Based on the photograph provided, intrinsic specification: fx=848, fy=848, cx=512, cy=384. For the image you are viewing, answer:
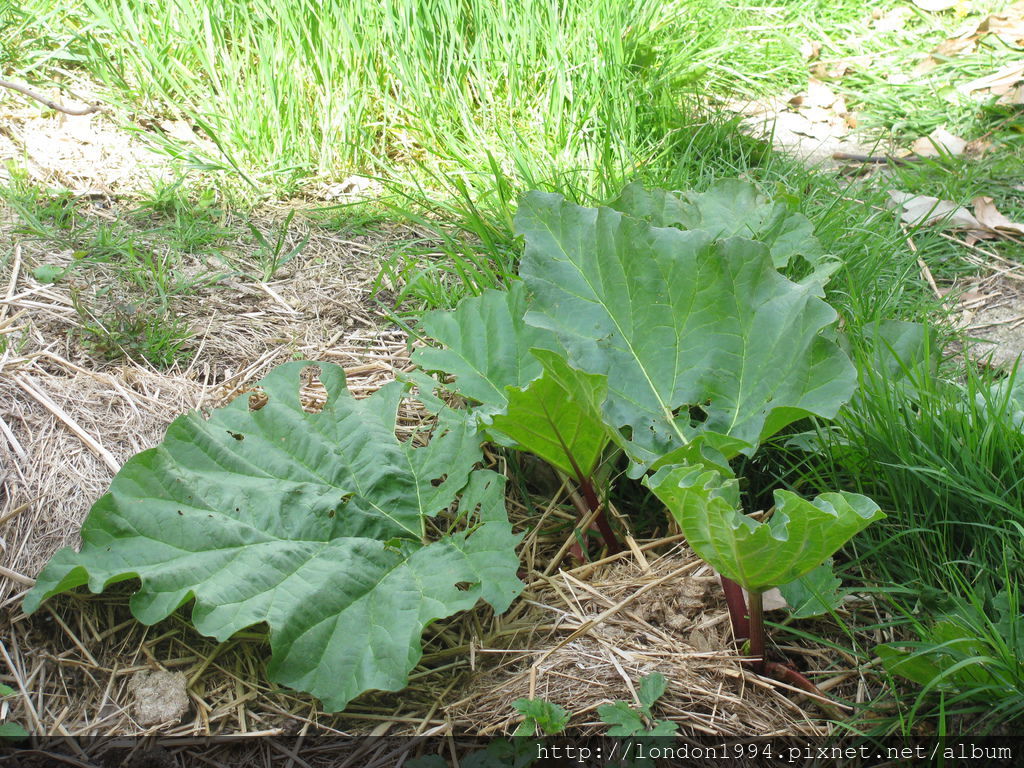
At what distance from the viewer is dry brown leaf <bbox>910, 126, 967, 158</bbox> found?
3.23 meters

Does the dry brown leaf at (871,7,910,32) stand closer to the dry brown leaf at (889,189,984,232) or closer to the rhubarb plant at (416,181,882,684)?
the dry brown leaf at (889,189,984,232)

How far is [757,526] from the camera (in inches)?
47.9

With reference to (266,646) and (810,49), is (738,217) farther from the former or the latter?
(810,49)

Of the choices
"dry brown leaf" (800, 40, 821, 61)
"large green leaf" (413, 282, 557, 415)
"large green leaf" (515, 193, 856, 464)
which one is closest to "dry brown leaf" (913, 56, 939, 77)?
"dry brown leaf" (800, 40, 821, 61)

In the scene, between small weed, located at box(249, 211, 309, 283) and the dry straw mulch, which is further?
small weed, located at box(249, 211, 309, 283)

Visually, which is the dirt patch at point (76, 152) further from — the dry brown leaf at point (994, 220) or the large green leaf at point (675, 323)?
the dry brown leaf at point (994, 220)

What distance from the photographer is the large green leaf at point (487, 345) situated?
171 centimetres

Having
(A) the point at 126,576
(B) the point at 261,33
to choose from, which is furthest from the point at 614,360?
(B) the point at 261,33

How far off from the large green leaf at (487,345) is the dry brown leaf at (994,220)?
6.33 feet

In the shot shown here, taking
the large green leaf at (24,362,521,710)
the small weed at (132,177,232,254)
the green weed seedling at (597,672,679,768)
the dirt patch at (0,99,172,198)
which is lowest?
the green weed seedling at (597,672,679,768)

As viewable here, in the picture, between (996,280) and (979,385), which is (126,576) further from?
(996,280)

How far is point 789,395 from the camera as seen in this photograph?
152 centimetres

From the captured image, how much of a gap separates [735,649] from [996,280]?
71.6 inches

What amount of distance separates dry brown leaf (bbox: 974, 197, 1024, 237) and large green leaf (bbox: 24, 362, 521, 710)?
2.15 metres
